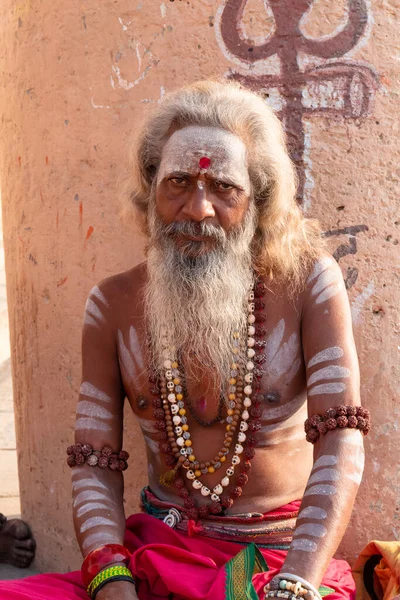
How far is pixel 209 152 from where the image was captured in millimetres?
3027

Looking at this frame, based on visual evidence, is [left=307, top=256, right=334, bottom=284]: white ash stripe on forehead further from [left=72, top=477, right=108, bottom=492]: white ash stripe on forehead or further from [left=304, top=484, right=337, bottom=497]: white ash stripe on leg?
[left=72, top=477, right=108, bottom=492]: white ash stripe on forehead

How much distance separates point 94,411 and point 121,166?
1.08 meters

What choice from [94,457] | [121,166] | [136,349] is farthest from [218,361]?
[121,166]

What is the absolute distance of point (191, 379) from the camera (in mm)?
3170

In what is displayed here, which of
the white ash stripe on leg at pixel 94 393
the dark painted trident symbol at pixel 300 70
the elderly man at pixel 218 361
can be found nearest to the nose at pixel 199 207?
the elderly man at pixel 218 361

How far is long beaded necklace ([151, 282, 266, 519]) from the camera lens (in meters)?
3.07

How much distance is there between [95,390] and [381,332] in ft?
3.66

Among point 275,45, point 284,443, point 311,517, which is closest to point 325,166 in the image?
point 275,45

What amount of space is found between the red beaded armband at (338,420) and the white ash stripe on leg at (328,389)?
0.17ft

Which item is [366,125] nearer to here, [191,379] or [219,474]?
[191,379]

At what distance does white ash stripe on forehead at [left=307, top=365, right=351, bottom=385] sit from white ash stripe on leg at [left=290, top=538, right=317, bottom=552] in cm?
52

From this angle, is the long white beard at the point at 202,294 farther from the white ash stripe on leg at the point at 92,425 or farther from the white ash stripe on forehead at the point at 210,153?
the white ash stripe on leg at the point at 92,425

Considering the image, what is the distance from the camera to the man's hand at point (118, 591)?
2.75 m

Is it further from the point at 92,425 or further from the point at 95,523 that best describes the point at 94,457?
the point at 95,523
